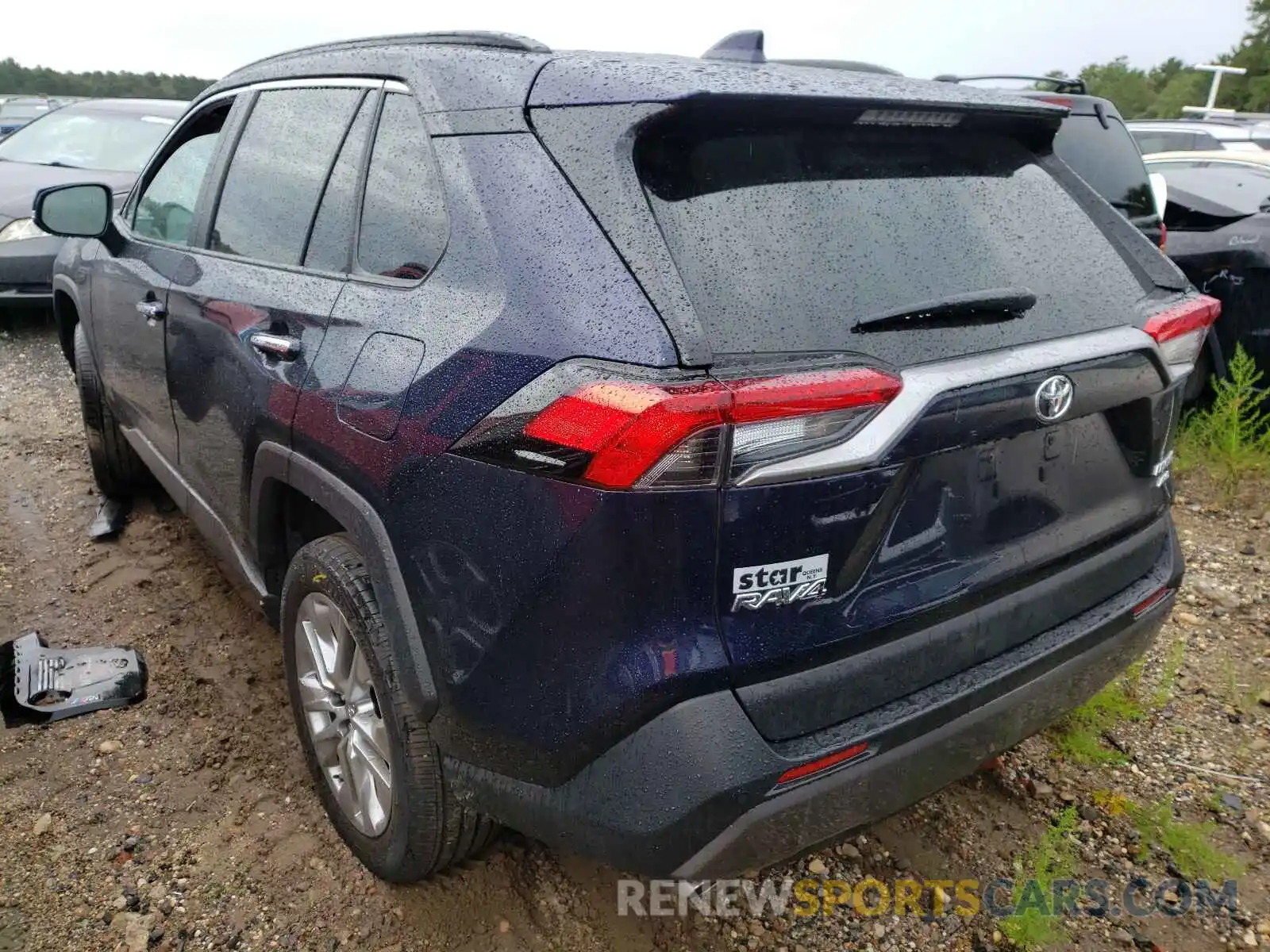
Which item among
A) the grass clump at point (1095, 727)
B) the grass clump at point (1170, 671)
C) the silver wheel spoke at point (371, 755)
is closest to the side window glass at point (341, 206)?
the silver wheel spoke at point (371, 755)

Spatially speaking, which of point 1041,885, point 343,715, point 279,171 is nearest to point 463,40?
point 279,171

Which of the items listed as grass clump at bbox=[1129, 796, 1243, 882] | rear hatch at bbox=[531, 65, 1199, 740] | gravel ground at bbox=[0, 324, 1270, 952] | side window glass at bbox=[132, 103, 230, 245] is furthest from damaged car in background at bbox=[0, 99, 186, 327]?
grass clump at bbox=[1129, 796, 1243, 882]

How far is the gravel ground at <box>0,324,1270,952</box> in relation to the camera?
85.1 inches

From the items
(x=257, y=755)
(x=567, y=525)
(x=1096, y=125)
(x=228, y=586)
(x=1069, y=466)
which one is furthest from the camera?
(x=1096, y=125)

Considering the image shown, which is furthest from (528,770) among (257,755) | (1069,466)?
(257,755)

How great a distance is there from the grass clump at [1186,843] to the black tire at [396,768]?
1.66 meters

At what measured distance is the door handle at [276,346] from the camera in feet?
7.13

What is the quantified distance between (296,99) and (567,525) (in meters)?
1.69

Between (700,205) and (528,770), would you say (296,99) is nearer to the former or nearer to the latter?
(700,205)

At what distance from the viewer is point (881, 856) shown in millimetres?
2391

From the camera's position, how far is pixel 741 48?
2.15m

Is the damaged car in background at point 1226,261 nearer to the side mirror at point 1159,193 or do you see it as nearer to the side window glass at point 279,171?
the side mirror at point 1159,193

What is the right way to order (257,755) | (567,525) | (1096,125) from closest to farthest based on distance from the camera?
(567,525) < (257,755) < (1096,125)

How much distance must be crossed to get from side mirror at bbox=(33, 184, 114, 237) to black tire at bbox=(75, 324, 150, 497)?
0.83 meters
